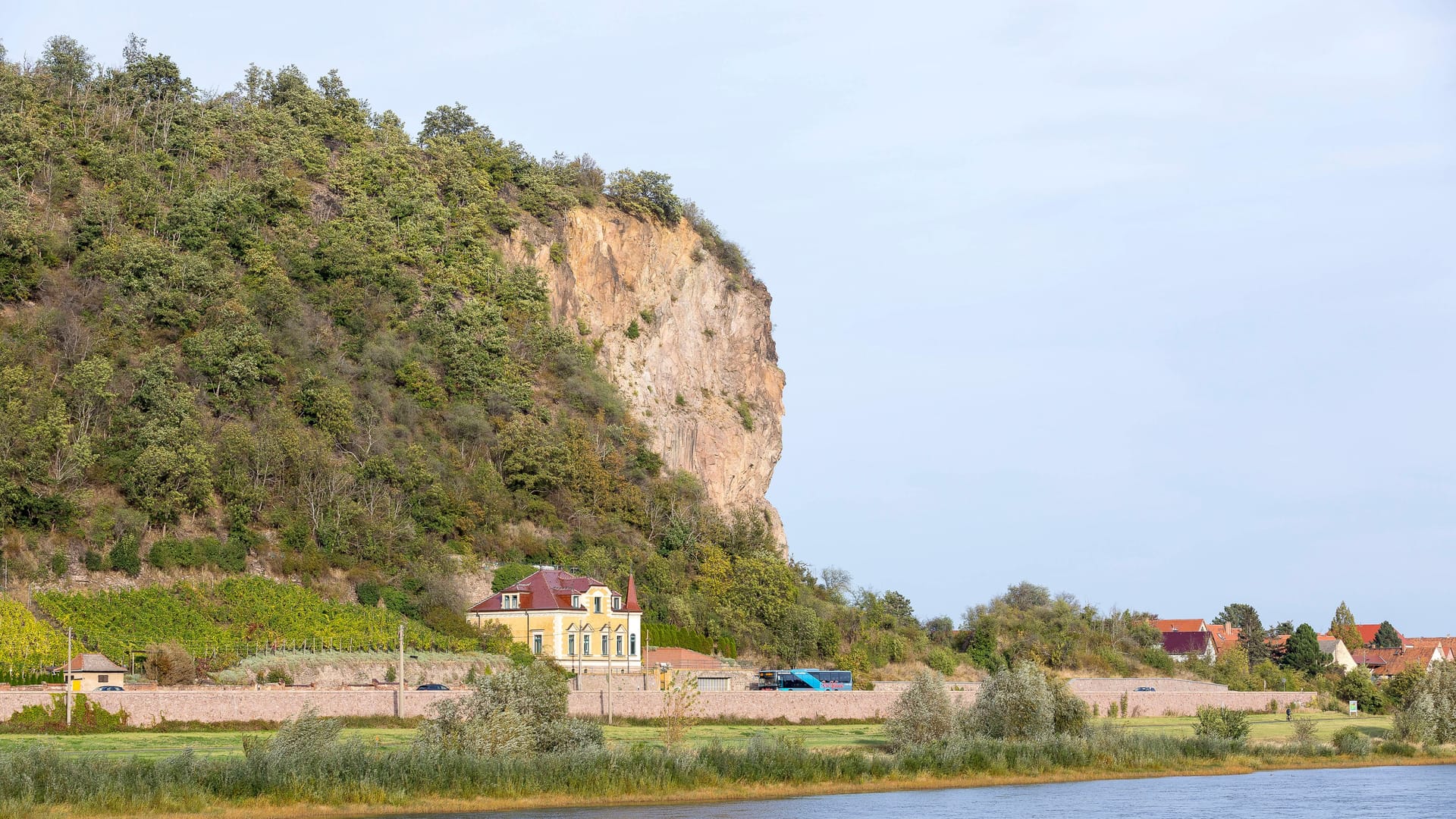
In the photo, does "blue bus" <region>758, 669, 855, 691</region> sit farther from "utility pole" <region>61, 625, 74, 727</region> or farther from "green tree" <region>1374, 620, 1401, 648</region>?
"green tree" <region>1374, 620, 1401, 648</region>

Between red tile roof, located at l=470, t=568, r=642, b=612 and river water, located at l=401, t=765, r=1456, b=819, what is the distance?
31376 millimetres

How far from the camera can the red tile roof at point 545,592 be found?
71.9 m

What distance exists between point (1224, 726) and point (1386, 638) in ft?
327

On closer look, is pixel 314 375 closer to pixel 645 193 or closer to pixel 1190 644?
pixel 645 193

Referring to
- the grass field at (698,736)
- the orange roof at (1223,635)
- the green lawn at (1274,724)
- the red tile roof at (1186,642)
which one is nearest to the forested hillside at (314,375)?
the grass field at (698,736)

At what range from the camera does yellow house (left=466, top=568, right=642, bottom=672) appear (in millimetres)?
71188

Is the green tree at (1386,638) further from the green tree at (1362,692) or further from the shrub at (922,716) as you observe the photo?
the shrub at (922,716)

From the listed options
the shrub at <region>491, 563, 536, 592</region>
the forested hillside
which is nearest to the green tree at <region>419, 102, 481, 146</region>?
the forested hillside

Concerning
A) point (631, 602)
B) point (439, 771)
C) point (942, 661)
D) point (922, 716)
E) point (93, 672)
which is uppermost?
point (631, 602)

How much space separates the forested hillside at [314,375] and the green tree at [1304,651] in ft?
107

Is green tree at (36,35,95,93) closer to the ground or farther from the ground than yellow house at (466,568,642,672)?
farther from the ground

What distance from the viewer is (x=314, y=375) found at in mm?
76562

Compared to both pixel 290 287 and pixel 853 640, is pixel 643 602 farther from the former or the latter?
pixel 290 287

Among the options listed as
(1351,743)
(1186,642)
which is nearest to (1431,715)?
(1351,743)
